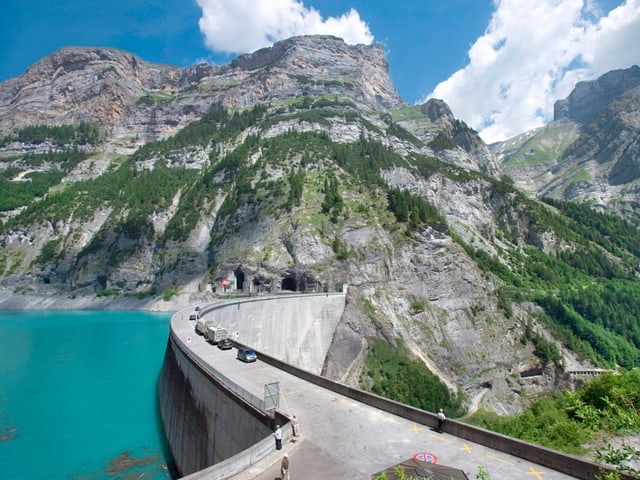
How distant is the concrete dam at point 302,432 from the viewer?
13.5 m

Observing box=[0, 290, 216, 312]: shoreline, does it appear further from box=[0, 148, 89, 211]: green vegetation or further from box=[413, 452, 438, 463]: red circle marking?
box=[413, 452, 438, 463]: red circle marking

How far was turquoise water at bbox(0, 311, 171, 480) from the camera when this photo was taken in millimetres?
26656

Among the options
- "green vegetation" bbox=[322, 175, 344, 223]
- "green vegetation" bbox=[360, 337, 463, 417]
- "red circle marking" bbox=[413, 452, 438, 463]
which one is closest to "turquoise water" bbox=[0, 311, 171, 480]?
"red circle marking" bbox=[413, 452, 438, 463]

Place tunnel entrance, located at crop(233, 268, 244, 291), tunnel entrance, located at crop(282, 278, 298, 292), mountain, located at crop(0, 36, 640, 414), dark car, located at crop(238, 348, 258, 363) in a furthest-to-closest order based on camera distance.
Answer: tunnel entrance, located at crop(233, 268, 244, 291) → tunnel entrance, located at crop(282, 278, 298, 292) → mountain, located at crop(0, 36, 640, 414) → dark car, located at crop(238, 348, 258, 363)

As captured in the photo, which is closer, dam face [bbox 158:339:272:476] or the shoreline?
dam face [bbox 158:339:272:476]

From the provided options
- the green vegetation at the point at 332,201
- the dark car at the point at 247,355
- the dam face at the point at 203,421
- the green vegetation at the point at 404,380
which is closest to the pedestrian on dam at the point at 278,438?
the dam face at the point at 203,421

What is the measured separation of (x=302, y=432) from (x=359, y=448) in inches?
110

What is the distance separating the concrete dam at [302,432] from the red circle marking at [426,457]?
5.5 inches

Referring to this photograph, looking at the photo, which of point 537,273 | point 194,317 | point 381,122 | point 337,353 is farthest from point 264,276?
point 381,122

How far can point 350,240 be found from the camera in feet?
297

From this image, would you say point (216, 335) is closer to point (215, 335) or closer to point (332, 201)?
point (215, 335)

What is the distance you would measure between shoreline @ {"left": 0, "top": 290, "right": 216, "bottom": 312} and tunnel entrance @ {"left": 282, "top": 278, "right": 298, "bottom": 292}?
Answer: 96.7ft

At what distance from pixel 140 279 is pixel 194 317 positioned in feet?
273

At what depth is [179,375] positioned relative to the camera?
1179 inches
